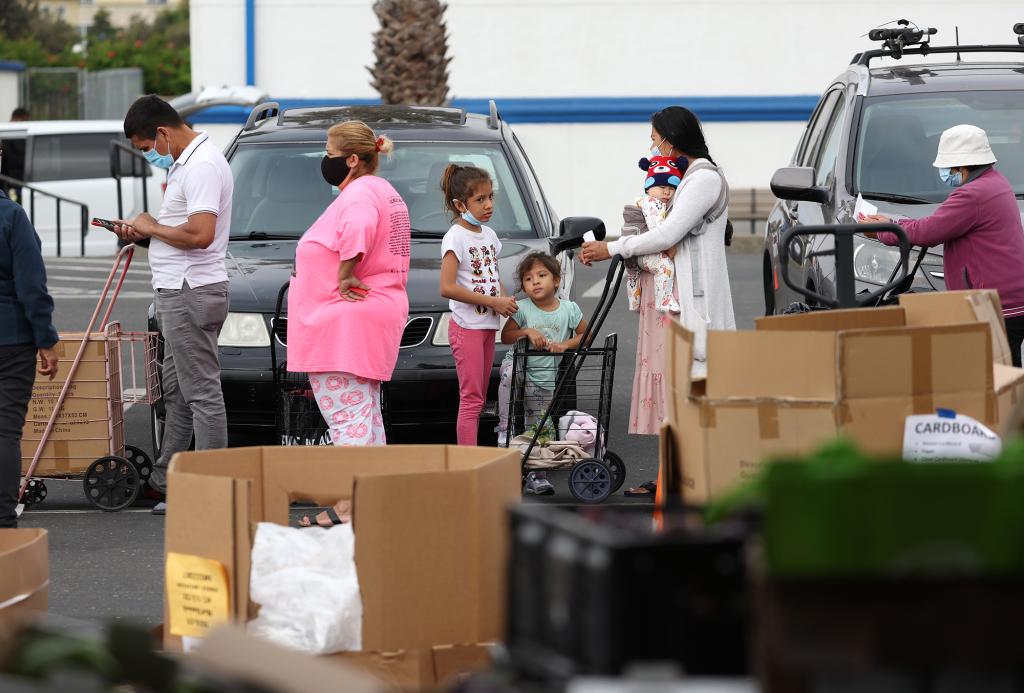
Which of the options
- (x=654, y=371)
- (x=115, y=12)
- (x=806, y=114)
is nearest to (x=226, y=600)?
(x=654, y=371)

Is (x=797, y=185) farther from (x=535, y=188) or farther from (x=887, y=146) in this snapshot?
(x=535, y=188)

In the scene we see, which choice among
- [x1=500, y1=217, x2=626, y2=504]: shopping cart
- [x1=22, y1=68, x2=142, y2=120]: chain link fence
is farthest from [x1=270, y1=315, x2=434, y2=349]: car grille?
[x1=22, y1=68, x2=142, y2=120]: chain link fence

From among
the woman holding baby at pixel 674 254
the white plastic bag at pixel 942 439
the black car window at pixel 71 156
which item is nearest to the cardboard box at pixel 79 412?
the woman holding baby at pixel 674 254

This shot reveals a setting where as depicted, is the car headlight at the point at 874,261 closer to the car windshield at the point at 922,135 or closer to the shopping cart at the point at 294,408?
the car windshield at the point at 922,135

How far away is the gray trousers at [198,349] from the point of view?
6664mm

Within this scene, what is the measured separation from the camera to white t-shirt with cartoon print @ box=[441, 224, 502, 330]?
7.02 m

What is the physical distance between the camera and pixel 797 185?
7.78 meters

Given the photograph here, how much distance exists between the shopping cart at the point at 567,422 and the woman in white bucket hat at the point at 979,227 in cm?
141

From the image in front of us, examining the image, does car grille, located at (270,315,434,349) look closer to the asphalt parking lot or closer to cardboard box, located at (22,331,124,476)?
the asphalt parking lot

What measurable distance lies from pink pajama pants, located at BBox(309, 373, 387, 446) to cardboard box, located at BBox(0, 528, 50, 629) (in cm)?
232

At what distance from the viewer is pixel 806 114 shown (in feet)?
77.2

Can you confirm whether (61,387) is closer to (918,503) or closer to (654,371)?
(654,371)

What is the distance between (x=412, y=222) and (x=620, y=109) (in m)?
15.6

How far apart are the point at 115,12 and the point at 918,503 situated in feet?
336
